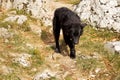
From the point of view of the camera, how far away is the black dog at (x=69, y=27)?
1273 centimetres

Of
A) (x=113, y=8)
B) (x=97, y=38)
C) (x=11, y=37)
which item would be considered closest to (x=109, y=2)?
(x=113, y=8)

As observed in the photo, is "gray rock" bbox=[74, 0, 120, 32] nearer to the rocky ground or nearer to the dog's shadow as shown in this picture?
the rocky ground

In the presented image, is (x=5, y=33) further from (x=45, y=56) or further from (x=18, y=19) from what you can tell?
(x=45, y=56)

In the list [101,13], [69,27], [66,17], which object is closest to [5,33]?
[66,17]

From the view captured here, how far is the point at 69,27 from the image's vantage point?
1279cm

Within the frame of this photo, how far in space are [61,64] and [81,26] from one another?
1646mm

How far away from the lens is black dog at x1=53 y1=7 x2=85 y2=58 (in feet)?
41.8

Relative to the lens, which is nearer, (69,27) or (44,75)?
(44,75)

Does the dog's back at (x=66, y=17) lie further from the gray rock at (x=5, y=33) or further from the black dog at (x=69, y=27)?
the gray rock at (x=5, y=33)

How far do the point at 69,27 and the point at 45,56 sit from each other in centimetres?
160

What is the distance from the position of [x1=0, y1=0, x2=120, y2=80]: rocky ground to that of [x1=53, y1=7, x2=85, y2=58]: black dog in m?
0.53

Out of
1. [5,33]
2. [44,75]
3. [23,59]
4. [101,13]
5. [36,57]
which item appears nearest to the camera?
[44,75]

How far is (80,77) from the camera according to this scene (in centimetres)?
1213

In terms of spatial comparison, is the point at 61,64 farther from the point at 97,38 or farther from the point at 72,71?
the point at 97,38
